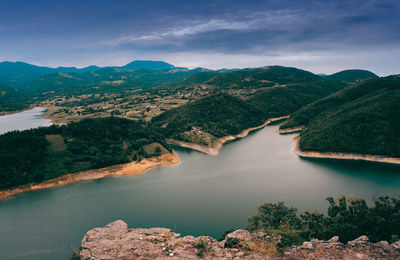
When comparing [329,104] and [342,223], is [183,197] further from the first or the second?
Result: [329,104]

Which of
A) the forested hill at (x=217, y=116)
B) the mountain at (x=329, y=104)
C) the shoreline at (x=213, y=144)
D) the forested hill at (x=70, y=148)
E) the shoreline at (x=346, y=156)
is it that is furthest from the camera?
the mountain at (x=329, y=104)

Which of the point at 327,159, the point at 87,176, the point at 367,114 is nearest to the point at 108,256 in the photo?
the point at 87,176

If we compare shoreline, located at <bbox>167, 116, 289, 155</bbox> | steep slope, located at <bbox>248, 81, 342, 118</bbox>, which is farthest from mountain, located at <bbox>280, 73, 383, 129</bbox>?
steep slope, located at <bbox>248, 81, 342, 118</bbox>

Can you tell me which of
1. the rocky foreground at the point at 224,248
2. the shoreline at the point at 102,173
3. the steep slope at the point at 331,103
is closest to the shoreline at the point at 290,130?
the steep slope at the point at 331,103

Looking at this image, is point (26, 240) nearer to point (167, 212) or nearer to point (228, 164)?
point (167, 212)

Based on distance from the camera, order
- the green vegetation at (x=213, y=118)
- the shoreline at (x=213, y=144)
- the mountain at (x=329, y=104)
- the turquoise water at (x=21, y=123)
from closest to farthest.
A: 1. the shoreline at (x=213, y=144)
2. the green vegetation at (x=213, y=118)
3. the mountain at (x=329, y=104)
4. the turquoise water at (x=21, y=123)

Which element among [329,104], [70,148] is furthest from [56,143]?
[329,104]

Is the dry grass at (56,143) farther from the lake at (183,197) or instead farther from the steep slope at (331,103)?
the steep slope at (331,103)
